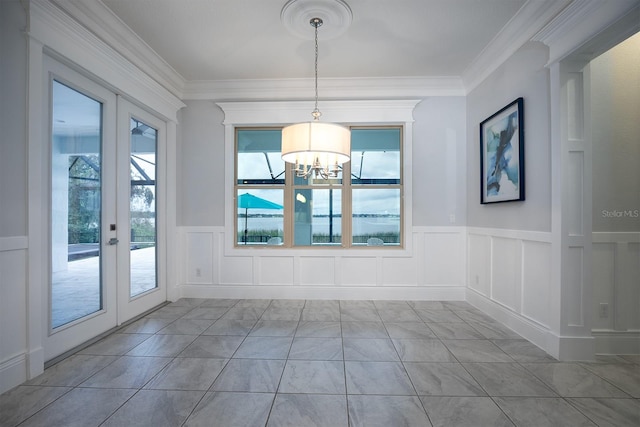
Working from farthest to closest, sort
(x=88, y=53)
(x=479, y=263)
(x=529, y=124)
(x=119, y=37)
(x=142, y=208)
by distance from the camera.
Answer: (x=479, y=263), (x=142, y=208), (x=119, y=37), (x=529, y=124), (x=88, y=53)

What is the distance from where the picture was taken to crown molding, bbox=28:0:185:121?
2074mm

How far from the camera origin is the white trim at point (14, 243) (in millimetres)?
1845

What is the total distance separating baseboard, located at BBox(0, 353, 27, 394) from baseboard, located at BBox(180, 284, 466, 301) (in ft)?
6.62

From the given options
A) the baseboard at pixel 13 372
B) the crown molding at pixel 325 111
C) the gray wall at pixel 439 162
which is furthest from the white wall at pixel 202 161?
the gray wall at pixel 439 162

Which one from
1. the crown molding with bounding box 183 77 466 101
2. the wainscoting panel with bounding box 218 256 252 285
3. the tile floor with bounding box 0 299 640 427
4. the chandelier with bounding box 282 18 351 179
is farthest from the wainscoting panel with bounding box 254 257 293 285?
the crown molding with bounding box 183 77 466 101

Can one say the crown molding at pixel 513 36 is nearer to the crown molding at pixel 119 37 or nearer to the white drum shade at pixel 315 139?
the white drum shade at pixel 315 139

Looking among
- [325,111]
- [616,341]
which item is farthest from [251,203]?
[616,341]

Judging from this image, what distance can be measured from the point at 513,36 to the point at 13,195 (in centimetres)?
432

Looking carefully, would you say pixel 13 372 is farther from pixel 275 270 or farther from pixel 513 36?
pixel 513 36

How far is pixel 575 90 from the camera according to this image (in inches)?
89.0

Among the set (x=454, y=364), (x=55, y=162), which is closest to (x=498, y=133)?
(x=454, y=364)

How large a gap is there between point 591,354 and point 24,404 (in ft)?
12.9

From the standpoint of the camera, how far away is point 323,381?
6.50ft

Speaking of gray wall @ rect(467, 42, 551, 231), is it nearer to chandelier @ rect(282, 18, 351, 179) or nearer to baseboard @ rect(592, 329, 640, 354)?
baseboard @ rect(592, 329, 640, 354)
